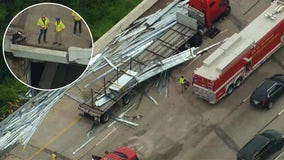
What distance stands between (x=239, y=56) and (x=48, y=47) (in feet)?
66.8

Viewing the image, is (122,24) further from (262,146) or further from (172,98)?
(262,146)

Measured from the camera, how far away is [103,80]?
44.0 m

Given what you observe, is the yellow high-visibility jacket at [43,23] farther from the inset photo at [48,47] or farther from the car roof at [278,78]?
the car roof at [278,78]

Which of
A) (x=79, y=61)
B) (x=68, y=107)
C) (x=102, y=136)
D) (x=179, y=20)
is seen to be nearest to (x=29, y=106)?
(x=68, y=107)

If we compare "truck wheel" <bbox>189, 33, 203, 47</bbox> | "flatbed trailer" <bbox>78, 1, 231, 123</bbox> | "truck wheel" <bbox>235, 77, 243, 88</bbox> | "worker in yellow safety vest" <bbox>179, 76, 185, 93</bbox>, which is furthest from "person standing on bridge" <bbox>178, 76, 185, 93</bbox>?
"truck wheel" <bbox>189, 33, 203, 47</bbox>

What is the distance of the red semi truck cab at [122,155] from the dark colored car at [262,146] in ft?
18.1

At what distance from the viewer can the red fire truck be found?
41031 mm

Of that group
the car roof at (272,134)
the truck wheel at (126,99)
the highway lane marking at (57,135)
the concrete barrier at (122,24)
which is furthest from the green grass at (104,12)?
the car roof at (272,134)

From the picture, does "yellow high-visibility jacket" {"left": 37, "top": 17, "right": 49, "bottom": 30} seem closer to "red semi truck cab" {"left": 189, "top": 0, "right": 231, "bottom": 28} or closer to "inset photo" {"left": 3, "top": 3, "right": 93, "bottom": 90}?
"inset photo" {"left": 3, "top": 3, "right": 93, "bottom": 90}

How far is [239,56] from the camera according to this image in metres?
41.6

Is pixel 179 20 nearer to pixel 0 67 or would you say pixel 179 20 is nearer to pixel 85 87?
pixel 85 87

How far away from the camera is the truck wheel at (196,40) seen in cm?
4584

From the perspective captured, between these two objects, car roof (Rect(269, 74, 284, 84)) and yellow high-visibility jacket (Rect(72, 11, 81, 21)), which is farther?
car roof (Rect(269, 74, 284, 84))

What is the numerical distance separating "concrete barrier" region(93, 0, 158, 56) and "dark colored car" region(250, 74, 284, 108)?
34.9 feet
